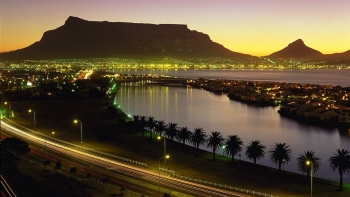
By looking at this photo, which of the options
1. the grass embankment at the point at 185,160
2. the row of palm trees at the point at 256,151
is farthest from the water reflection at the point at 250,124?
the grass embankment at the point at 185,160

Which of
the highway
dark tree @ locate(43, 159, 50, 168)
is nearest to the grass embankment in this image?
the highway

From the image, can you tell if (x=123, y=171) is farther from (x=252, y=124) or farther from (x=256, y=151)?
(x=252, y=124)

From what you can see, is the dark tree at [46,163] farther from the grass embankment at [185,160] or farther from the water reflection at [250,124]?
the water reflection at [250,124]

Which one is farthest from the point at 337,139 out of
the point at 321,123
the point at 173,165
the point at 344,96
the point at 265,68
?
the point at 265,68

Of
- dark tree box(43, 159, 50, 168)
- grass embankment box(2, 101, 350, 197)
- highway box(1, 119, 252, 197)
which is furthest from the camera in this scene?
dark tree box(43, 159, 50, 168)

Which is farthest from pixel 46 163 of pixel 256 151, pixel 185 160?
pixel 256 151

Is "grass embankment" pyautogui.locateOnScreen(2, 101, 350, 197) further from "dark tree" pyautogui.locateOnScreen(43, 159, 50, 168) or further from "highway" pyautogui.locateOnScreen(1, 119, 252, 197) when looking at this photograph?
"dark tree" pyautogui.locateOnScreen(43, 159, 50, 168)

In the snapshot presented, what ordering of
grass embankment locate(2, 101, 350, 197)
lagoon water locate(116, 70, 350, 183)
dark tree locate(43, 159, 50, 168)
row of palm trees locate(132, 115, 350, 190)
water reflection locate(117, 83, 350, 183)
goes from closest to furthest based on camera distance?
grass embankment locate(2, 101, 350, 197), dark tree locate(43, 159, 50, 168), row of palm trees locate(132, 115, 350, 190), lagoon water locate(116, 70, 350, 183), water reflection locate(117, 83, 350, 183)

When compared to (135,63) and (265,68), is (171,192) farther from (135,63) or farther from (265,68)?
(265,68)
